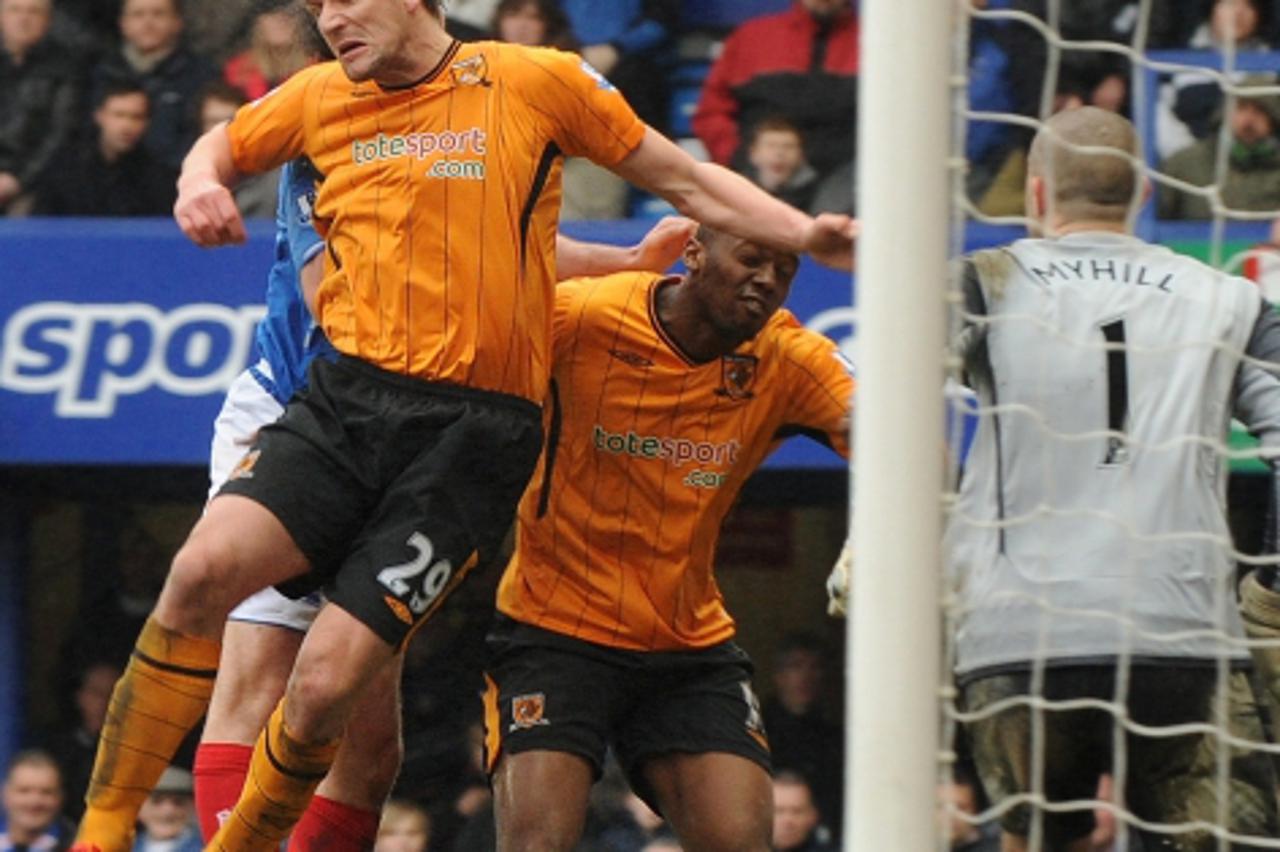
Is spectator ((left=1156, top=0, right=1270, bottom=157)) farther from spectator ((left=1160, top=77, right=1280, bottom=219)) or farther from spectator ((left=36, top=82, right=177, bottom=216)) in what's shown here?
spectator ((left=36, top=82, right=177, bottom=216))

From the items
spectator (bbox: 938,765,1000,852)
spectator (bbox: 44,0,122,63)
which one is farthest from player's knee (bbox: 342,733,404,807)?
spectator (bbox: 44,0,122,63)

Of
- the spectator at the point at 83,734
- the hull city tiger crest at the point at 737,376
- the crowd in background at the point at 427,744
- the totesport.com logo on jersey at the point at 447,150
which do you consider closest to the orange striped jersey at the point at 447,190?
the totesport.com logo on jersey at the point at 447,150

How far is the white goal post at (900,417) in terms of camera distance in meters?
3.38

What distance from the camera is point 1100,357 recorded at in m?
4.04

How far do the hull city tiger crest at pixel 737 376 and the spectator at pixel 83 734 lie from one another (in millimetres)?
3806

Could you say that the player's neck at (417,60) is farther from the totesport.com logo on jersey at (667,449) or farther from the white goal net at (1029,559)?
the white goal net at (1029,559)

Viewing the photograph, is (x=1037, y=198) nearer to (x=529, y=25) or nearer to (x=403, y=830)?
(x=529, y=25)

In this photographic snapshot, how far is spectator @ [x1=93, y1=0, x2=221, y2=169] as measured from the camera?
801cm

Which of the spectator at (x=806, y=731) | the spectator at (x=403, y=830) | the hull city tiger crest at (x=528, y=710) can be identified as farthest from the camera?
the spectator at (x=806, y=731)

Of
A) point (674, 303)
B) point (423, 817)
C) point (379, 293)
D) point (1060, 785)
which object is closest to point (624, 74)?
point (423, 817)

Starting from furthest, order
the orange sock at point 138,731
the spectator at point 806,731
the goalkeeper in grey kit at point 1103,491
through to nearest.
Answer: the spectator at point 806,731 < the orange sock at point 138,731 < the goalkeeper in grey kit at point 1103,491

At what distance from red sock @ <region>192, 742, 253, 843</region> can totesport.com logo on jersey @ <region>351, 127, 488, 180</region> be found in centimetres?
132

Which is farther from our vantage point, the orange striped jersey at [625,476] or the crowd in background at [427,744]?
the crowd in background at [427,744]

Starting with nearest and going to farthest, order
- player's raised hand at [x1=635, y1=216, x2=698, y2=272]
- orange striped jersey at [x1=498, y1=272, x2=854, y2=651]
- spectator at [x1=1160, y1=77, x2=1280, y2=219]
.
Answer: orange striped jersey at [x1=498, y1=272, x2=854, y2=651] < player's raised hand at [x1=635, y1=216, x2=698, y2=272] < spectator at [x1=1160, y1=77, x2=1280, y2=219]
